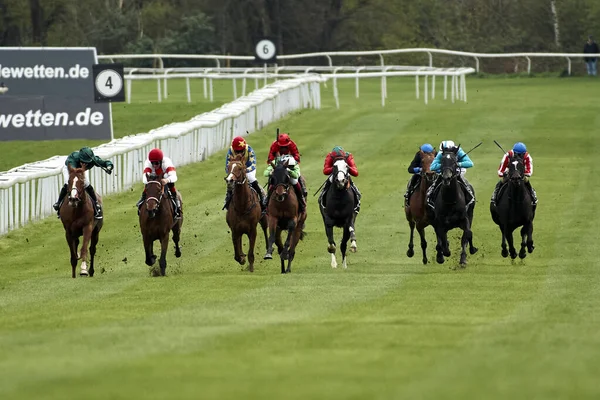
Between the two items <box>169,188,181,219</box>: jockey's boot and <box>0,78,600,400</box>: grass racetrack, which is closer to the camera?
<box>0,78,600,400</box>: grass racetrack

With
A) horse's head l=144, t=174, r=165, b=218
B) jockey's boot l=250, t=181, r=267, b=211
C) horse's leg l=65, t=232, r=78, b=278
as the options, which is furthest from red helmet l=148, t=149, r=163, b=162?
horse's leg l=65, t=232, r=78, b=278

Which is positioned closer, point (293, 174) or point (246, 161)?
point (293, 174)

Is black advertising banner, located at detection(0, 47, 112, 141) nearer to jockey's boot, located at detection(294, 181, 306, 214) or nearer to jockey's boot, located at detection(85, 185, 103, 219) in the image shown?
jockey's boot, located at detection(85, 185, 103, 219)

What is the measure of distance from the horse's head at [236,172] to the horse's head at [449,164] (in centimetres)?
252

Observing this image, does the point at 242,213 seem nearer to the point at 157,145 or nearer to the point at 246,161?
the point at 246,161

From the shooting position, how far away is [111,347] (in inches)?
423

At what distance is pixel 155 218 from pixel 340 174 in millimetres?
2428

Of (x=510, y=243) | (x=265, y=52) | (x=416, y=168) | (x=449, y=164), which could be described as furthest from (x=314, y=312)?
(x=265, y=52)

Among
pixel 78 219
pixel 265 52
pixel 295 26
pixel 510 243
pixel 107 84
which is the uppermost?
pixel 295 26

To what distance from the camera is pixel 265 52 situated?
144 feet

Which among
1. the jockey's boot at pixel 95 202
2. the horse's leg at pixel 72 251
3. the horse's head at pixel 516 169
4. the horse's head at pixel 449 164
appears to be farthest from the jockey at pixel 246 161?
the horse's head at pixel 516 169

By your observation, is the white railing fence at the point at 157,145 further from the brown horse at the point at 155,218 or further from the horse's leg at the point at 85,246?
the brown horse at the point at 155,218

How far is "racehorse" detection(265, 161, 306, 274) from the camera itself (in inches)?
712

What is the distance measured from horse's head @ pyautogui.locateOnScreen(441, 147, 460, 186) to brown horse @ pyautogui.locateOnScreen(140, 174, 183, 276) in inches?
137
